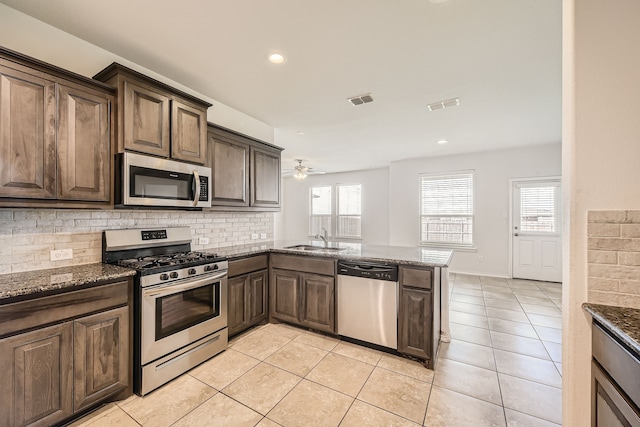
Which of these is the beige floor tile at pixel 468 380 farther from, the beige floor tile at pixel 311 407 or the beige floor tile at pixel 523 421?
the beige floor tile at pixel 311 407

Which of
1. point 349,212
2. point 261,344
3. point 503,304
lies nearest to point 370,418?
point 261,344

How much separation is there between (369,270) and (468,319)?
180 centimetres

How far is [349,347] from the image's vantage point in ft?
8.61

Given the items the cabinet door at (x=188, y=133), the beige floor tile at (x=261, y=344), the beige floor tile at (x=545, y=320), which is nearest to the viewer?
the cabinet door at (x=188, y=133)

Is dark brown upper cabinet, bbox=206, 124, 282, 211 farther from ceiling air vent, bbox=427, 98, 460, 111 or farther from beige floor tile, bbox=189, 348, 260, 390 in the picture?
ceiling air vent, bbox=427, 98, 460, 111

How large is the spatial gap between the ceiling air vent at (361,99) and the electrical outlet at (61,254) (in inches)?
118

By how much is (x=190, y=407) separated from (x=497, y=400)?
7.13 feet

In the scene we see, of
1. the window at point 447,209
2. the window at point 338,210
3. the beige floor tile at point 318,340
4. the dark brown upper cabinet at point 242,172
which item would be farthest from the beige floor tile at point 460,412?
the window at point 338,210

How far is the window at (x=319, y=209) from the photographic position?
817 centimetres

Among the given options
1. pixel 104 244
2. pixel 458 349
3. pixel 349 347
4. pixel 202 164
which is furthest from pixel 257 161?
pixel 458 349

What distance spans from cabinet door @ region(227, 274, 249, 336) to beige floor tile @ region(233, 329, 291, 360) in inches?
5.5

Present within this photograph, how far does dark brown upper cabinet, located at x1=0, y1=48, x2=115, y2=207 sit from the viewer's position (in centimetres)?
155

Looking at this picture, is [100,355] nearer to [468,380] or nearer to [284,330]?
[284,330]

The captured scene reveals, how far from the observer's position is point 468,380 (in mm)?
A: 2107
